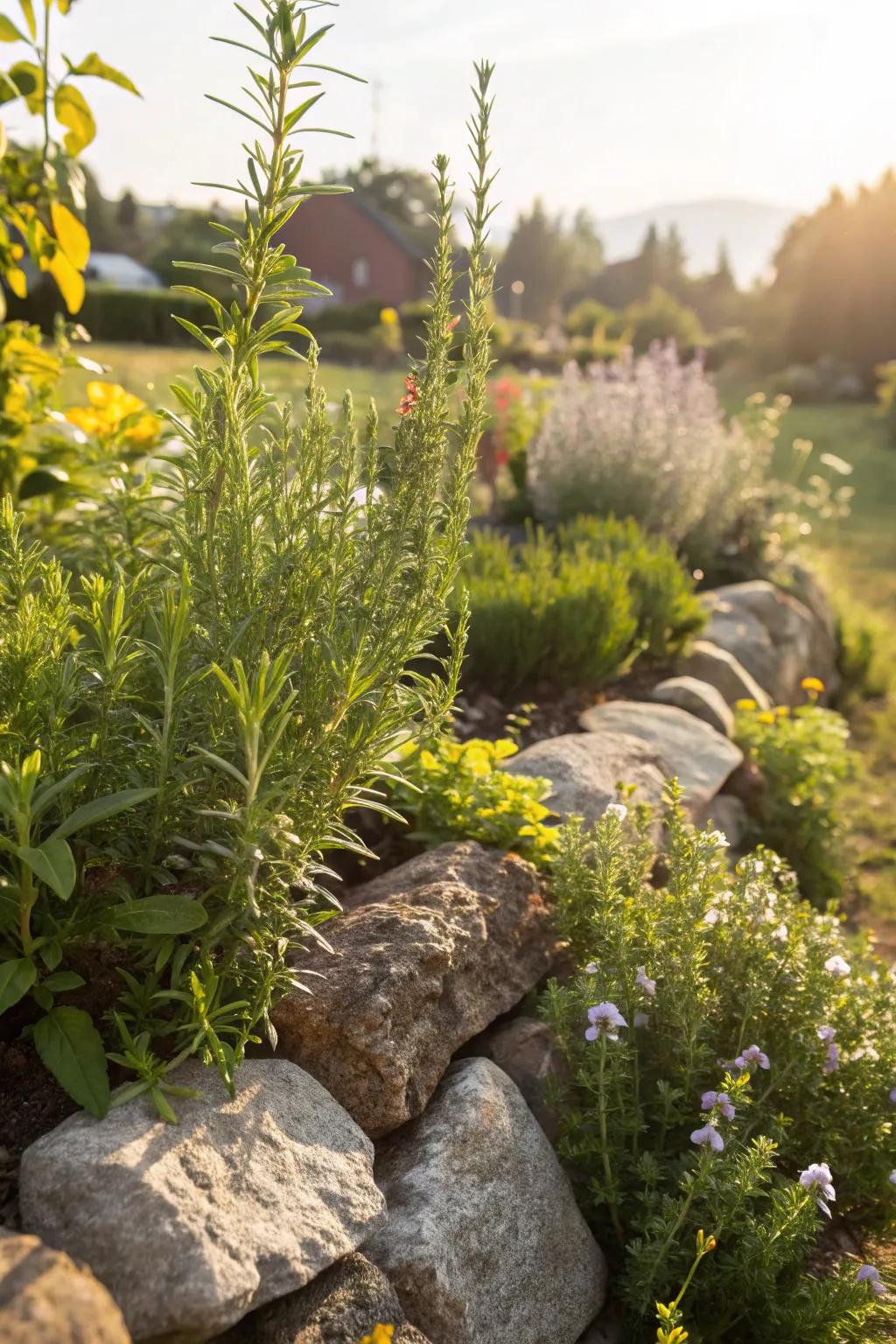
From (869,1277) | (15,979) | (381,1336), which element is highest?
(15,979)

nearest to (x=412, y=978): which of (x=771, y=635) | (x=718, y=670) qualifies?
(x=718, y=670)

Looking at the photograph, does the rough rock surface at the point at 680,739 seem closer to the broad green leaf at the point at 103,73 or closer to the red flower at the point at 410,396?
the red flower at the point at 410,396

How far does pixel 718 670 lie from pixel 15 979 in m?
4.26

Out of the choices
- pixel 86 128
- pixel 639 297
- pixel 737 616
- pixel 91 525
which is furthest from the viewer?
pixel 639 297

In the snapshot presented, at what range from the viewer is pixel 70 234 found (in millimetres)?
2617

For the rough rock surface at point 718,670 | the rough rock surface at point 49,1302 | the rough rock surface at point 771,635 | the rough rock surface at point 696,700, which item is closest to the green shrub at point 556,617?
the rough rock surface at point 696,700

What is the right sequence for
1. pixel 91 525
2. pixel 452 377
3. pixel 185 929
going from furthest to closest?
pixel 91 525, pixel 452 377, pixel 185 929

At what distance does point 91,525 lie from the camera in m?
3.44

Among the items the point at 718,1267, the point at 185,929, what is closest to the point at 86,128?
the point at 185,929

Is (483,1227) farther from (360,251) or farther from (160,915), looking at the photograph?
(360,251)

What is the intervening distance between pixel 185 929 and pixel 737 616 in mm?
4939

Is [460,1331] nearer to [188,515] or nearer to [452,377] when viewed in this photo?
[188,515]

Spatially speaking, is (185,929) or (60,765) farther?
(60,765)

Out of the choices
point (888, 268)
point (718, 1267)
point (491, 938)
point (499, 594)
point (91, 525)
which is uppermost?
point (888, 268)
